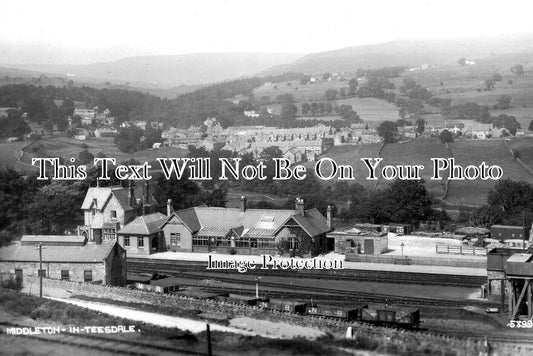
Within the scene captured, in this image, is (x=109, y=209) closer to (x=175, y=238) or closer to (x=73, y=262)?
(x=175, y=238)

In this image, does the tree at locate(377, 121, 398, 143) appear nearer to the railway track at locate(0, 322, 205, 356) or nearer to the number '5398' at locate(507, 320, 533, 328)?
the number '5398' at locate(507, 320, 533, 328)

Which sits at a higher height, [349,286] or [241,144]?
[241,144]

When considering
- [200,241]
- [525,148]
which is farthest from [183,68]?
[200,241]

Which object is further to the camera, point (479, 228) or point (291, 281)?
point (479, 228)

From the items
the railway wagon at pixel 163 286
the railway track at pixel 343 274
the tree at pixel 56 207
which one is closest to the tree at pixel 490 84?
the tree at pixel 56 207

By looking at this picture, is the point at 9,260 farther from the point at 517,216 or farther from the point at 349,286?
the point at 517,216

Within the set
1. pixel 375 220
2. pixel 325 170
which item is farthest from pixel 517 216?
pixel 325 170

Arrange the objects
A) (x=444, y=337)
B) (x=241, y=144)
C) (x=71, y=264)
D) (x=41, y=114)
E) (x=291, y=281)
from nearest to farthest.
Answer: (x=444, y=337) < (x=71, y=264) < (x=291, y=281) < (x=41, y=114) < (x=241, y=144)
